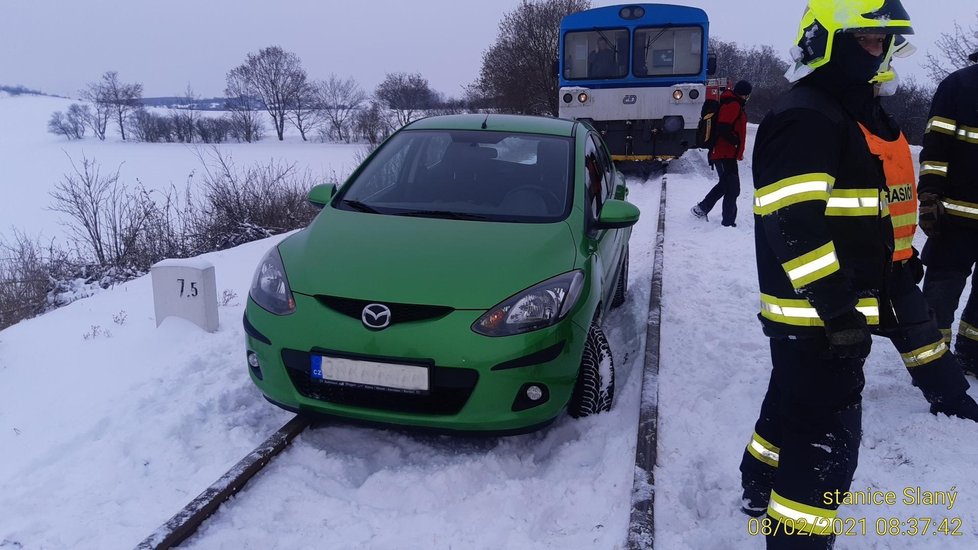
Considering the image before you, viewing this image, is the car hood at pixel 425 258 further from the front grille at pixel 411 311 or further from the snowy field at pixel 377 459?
the snowy field at pixel 377 459

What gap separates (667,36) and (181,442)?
1218cm

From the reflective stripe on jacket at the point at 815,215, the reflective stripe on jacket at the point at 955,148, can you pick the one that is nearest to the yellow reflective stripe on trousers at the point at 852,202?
the reflective stripe on jacket at the point at 815,215

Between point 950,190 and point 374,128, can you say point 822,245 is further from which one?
point 374,128

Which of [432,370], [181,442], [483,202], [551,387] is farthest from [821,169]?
[181,442]

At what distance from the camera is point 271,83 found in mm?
82750

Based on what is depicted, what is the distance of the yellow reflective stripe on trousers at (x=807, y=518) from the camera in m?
2.15

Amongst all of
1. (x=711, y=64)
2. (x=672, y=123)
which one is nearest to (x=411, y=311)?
(x=672, y=123)

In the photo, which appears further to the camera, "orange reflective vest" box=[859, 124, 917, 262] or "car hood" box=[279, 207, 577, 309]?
"car hood" box=[279, 207, 577, 309]

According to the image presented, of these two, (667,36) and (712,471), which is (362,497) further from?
(667,36)

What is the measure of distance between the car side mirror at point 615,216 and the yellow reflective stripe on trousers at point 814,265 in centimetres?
184

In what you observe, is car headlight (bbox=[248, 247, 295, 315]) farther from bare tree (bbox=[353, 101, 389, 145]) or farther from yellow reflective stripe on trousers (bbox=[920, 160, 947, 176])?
bare tree (bbox=[353, 101, 389, 145])

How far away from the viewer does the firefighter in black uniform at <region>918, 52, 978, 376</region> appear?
3570 millimetres

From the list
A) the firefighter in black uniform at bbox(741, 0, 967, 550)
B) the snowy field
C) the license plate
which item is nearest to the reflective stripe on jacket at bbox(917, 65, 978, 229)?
the snowy field

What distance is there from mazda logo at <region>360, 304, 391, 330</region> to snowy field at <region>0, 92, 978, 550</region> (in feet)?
2.37
